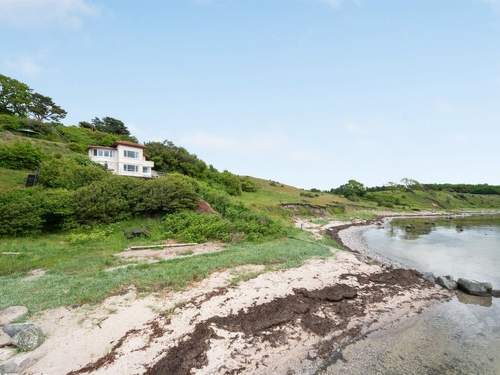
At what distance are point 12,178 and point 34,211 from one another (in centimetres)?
1409

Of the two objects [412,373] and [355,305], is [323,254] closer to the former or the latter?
[355,305]

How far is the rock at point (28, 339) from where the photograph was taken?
7469 mm

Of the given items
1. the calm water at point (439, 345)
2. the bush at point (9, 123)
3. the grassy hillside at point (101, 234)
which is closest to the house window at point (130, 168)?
the grassy hillside at point (101, 234)

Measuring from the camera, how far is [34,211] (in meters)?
Result: 20.1

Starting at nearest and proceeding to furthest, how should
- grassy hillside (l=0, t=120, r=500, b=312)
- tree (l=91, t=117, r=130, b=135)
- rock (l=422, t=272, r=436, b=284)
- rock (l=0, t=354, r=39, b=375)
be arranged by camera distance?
1. rock (l=0, t=354, r=39, b=375)
2. grassy hillside (l=0, t=120, r=500, b=312)
3. rock (l=422, t=272, r=436, b=284)
4. tree (l=91, t=117, r=130, b=135)

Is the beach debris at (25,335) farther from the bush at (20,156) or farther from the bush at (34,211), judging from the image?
the bush at (20,156)

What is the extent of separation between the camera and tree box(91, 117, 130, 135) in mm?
73562

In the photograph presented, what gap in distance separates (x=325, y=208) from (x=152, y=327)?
190 feet

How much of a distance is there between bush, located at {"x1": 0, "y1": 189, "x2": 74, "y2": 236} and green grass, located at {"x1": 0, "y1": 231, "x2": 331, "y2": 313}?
1.30 meters

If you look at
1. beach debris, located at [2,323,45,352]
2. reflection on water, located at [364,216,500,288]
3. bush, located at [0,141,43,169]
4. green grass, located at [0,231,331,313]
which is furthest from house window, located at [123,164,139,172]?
reflection on water, located at [364,216,500,288]

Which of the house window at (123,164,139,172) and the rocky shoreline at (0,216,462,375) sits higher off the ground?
the house window at (123,164,139,172)

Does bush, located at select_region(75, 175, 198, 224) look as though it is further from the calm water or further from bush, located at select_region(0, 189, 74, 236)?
the calm water

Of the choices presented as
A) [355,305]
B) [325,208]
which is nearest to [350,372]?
[355,305]

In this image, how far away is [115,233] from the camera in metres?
22.1
